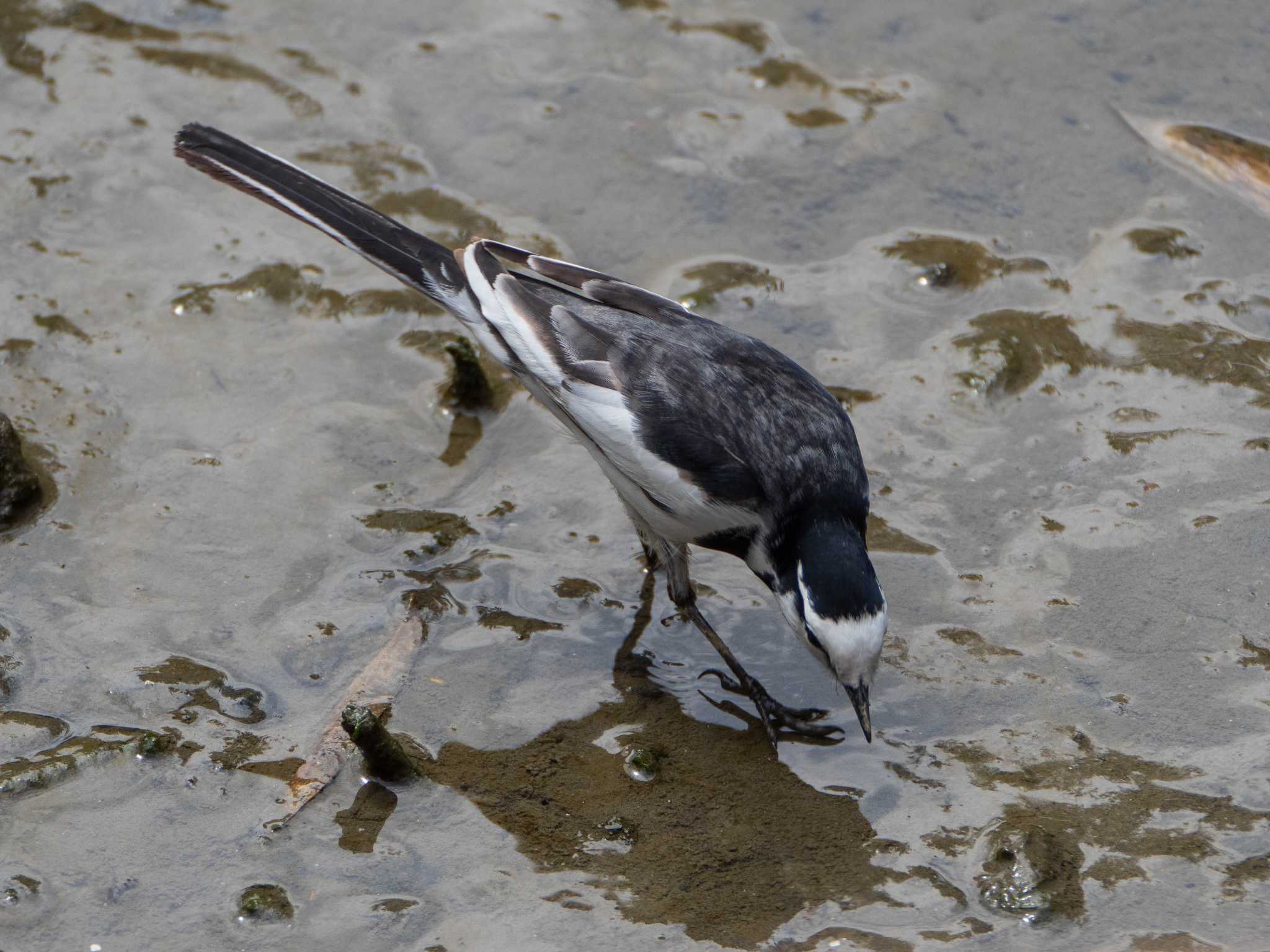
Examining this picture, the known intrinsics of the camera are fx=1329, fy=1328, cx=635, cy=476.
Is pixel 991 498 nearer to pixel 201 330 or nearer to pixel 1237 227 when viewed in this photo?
pixel 1237 227

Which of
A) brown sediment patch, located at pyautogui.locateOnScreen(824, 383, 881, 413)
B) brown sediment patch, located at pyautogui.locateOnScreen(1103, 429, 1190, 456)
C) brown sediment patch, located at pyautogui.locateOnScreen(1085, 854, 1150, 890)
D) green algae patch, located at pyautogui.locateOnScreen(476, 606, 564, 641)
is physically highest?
brown sediment patch, located at pyautogui.locateOnScreen(1103, 429, 1190, 456)

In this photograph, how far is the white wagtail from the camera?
14.1 feet

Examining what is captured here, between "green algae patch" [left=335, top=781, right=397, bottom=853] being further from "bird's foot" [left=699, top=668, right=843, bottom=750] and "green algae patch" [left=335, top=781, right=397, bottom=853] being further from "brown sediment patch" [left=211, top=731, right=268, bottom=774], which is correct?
"bird's foot" [left=699, top=668, right=843, bottom=750]

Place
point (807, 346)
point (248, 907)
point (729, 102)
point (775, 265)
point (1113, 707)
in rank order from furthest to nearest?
point (729, 102) < point (775, 265) < point (807, 346) < point (1113, 707) < point (248, 907)

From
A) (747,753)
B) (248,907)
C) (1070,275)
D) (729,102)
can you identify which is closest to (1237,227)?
A: (1070,275)

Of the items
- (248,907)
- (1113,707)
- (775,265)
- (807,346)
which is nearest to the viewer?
(248,907)

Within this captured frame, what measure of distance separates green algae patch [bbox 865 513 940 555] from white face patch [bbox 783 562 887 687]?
34.4 inches

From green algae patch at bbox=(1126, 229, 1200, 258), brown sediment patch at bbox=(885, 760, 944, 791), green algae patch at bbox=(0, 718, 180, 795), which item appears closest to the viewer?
green algae patch at bbox=(0, 718, 180, 795)

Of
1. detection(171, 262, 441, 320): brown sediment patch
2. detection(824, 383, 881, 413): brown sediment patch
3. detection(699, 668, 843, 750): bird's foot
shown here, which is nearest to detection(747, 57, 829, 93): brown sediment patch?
detection(824, 383, 881, 413): brown sediment patch

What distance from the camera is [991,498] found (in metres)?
5.18

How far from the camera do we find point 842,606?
4148 millimetres

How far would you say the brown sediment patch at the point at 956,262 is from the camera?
6.07m

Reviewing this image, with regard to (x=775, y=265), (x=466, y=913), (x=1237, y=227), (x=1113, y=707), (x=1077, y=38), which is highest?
(x=1077, y=38)

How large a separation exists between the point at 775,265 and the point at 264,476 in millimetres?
2548
